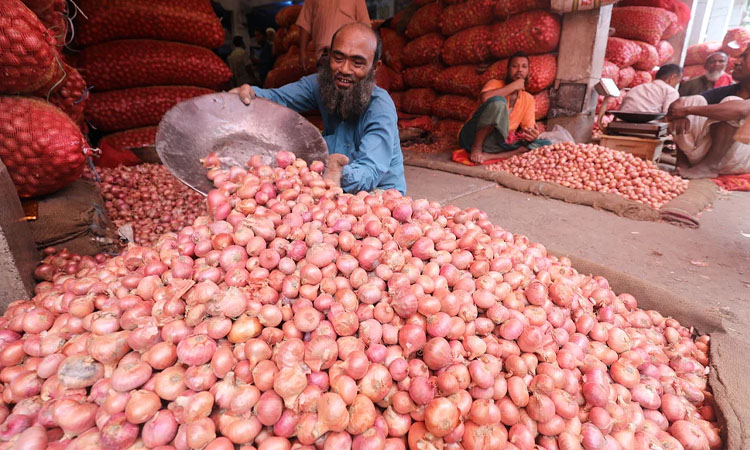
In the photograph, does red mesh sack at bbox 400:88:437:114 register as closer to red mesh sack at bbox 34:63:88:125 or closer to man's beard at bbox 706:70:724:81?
man's beard at bbox 706:70:724:81

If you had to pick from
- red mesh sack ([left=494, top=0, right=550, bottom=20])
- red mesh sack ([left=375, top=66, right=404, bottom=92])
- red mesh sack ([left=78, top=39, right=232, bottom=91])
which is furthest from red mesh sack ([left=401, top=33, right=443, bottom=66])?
red mesh sack ([left=78, top=39, right=232, bottom=91])

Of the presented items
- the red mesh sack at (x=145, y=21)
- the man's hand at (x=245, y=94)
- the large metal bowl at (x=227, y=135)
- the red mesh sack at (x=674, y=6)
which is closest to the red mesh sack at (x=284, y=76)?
the red mesh sack at (x=145, y=21)

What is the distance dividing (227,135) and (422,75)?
5.37m

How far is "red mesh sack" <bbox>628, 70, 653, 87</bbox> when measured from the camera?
22.2 feet

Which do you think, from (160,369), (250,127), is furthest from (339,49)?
(160,369)

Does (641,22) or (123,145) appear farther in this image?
(641,22)

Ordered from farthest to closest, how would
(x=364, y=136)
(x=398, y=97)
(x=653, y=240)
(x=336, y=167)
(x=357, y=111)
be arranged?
1. (x=398, y=97)
2. (x=653, y=240)
3. (x=357, y=111)
4. (x=364, y=136)
5. (x=336, y=167)

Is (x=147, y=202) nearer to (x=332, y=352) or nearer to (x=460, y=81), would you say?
(x=332, y=352)

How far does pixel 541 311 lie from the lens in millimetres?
1017

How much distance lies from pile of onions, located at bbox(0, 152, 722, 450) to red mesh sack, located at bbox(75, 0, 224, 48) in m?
3.30

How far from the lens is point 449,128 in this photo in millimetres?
6168

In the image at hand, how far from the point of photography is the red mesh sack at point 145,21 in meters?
3.27

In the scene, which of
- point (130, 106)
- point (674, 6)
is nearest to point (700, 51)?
point (674, 6)

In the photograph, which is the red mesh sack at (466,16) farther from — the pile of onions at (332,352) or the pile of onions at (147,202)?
the pile of onions at (332,352)
